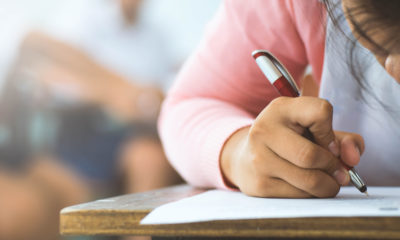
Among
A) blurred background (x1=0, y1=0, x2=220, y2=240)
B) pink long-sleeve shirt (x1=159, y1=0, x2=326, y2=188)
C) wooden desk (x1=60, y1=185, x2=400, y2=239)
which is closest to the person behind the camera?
wooden desk (x1=60, y1=185, x2=400, y2=239)

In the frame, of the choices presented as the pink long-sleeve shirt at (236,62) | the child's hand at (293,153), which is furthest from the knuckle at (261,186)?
the pink long-sleeve shirt at (236,62)

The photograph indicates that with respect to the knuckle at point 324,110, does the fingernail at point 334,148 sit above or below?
below

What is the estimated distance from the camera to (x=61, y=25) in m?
1.10

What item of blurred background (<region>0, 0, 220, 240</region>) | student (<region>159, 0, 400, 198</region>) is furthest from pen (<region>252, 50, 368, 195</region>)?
blurred background (<region>0, 0, 220, 240</region>)

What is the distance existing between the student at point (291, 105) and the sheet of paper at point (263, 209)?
2 cm

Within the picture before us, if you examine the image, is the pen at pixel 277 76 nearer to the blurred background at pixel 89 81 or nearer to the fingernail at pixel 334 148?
the fingernail at pixel 334 148

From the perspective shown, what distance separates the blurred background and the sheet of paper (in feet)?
2.71

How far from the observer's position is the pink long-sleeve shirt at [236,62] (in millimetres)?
346

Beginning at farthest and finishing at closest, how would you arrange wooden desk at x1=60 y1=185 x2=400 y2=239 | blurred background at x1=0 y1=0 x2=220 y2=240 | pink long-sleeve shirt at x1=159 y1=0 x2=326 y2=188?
blurred background at x1=0 y1=0 x2=220 y2=240 → pink long-sleeve shirt at x1=159 y1=0 x2=326 y2=188 → wooden desk at x1=60 y1=185 x2=400 y2=239

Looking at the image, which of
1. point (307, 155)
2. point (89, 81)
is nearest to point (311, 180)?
point (307, 155)

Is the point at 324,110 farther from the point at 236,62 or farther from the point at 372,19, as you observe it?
the point at 236,62

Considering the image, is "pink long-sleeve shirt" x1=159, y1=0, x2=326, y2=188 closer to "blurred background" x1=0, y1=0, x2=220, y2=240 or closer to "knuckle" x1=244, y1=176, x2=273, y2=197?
"knuckle" x1=244, y1=176, x2=273, y2=197

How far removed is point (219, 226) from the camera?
0.17 meters

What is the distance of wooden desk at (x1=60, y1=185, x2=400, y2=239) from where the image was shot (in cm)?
16
